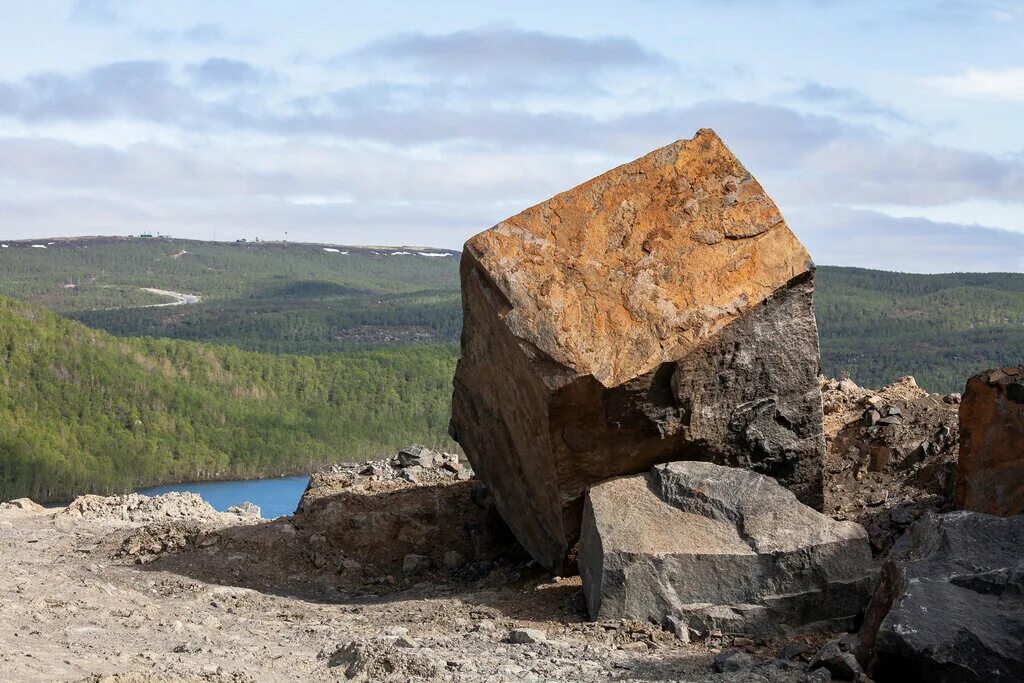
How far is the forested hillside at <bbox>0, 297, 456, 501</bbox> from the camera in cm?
6750

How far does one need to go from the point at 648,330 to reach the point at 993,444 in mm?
3127

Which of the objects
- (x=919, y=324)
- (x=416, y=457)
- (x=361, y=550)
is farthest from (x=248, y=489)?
(x=361, y=550)

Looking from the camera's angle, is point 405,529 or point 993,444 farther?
point 405,529

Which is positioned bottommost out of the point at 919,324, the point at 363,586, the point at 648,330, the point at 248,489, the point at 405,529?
the point at 248,489

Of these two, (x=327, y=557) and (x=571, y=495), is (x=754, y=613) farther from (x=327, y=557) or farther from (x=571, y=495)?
(x=327, y=557)

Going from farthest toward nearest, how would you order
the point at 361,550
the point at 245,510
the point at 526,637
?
the point at 245,510 → the point at 361,550 → the point at 526,637

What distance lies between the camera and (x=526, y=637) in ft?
28.7

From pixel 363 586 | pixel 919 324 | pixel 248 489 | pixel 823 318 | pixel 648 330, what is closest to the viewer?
pixel 648 330

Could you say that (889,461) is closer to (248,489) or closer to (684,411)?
(684,411)

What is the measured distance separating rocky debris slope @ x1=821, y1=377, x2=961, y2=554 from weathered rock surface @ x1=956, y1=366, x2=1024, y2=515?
0.74 m

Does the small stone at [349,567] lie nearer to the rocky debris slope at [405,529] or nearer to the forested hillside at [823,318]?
the rocky debris slope at [405,529]

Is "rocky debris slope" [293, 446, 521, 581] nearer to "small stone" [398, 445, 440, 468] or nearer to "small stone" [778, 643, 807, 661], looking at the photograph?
"small stone" [398, 445, 440, 468]

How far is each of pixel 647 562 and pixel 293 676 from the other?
2678 millimetres

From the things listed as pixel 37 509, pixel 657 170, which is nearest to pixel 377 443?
pixel 37 509
